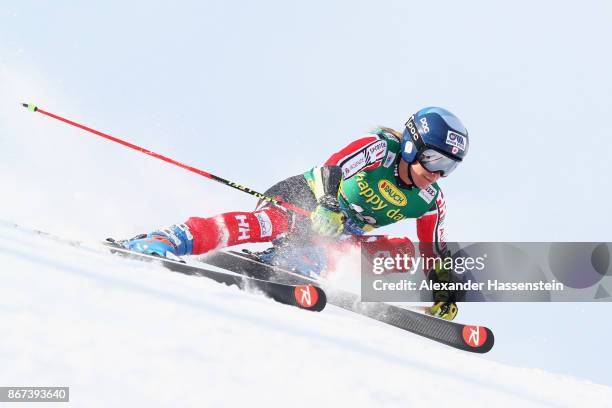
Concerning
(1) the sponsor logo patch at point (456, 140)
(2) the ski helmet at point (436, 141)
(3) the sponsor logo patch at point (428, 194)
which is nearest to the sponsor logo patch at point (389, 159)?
(2) the ski helmet at point (436, 141)

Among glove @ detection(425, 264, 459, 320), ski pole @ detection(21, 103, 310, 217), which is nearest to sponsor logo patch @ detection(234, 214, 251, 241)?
ski pole @ detection(21, 103, 310, 217)

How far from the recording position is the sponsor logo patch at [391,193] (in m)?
5.55

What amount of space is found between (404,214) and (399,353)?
317 cm

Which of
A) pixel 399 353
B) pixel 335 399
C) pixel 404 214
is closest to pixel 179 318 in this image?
pixel 335 399

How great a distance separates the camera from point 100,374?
A: 1.46 meters

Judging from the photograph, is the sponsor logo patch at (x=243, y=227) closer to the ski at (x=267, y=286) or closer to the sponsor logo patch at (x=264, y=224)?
the sponsor logo patch at (x=264, y=224)

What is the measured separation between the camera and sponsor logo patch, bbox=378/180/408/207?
18.2ft

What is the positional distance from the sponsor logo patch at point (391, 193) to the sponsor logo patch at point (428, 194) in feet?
0.57

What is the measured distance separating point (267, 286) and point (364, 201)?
75.6 inches

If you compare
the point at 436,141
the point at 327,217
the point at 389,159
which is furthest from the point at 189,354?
the point at 389,159

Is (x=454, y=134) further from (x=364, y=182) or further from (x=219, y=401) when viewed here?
(x=219, y=401)

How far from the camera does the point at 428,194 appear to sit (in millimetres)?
5715

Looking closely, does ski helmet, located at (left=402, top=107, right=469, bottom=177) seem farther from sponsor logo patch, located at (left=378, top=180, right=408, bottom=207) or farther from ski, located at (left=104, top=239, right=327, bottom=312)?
ski, located at (left=104, top=239, right=327, bottom=312)

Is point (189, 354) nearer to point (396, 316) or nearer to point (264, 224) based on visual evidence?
point (396, 316)
